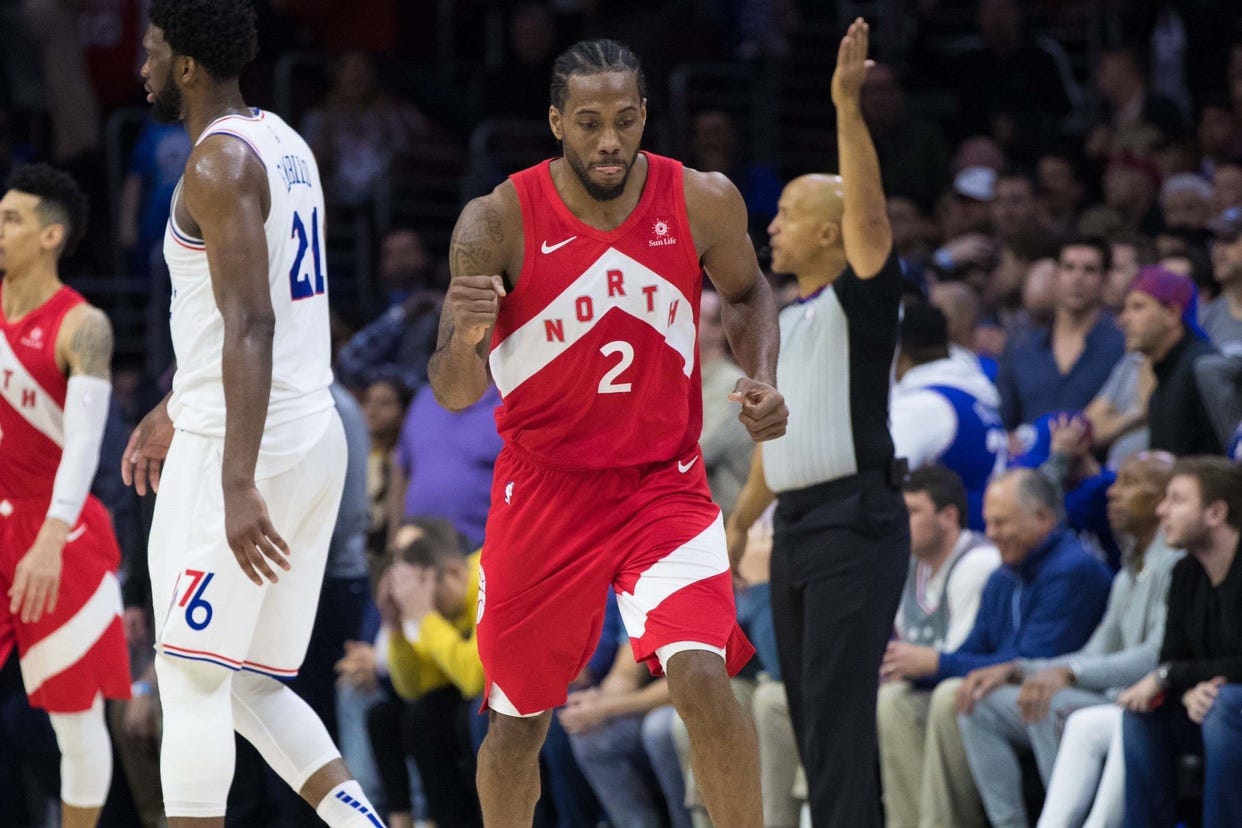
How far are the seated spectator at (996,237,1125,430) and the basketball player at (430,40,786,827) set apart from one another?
160 inches

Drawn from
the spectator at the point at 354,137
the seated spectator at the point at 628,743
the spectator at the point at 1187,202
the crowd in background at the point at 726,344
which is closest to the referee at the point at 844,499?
the crowd in background at the point at 726,344

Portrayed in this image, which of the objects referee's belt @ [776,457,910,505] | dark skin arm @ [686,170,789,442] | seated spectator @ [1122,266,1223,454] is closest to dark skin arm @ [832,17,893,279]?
referee's belt @ [776,457,910,505]

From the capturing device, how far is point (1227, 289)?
26.4ft

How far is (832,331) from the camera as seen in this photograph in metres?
5.69

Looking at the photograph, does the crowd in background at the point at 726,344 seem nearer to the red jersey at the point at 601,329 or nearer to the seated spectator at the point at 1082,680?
the seated spectator at the point at 1082,680

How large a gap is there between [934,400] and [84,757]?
10.9 feet

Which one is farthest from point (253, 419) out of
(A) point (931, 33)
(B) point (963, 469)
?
(A) point (931, 33)

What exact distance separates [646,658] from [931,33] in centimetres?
915

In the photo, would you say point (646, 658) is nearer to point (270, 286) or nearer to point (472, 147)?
point (270, 286)

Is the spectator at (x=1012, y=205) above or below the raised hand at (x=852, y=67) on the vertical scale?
below

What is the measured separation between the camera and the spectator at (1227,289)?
25.7 ft

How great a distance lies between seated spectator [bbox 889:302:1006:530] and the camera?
7.18 metres

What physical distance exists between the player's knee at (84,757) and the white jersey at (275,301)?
168 centimetres

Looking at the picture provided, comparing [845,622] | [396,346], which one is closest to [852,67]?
[845,622]
